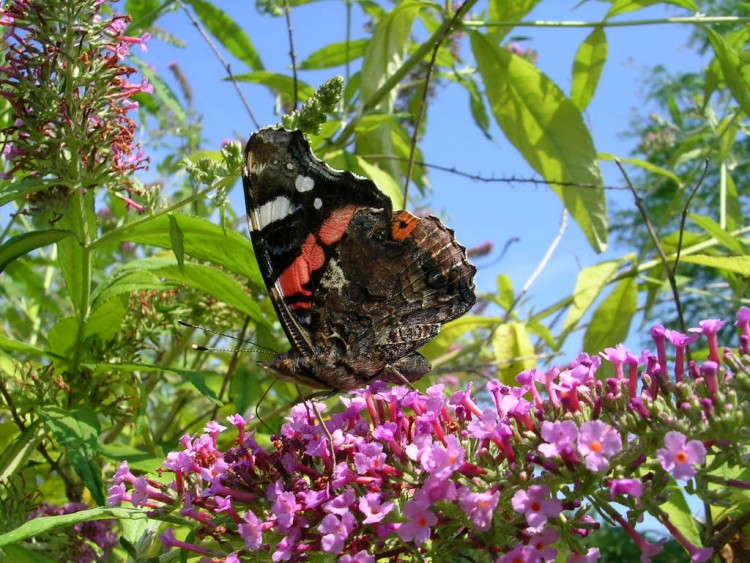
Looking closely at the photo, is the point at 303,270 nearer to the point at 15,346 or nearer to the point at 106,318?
the point at 106,318

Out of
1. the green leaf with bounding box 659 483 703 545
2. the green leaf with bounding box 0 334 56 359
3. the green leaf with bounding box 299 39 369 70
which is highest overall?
the green leaf with bounding box 299 39 369 70

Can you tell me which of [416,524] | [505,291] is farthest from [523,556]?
[505,291]

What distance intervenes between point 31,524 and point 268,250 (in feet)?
2.32

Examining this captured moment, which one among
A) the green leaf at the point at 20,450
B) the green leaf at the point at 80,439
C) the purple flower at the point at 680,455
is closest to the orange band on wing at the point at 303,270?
the green leaf at the point at 80,439

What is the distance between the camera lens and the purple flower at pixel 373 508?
1.09m

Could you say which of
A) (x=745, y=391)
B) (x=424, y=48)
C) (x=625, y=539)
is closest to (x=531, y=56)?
(x=424, y=48)

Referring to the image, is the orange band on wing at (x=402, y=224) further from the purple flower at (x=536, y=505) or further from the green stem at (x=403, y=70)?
the purple flower at (x=536, y=505)

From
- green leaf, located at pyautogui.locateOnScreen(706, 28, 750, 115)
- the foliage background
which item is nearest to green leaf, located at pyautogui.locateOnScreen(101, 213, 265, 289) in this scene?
the foliage background

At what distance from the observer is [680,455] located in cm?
97

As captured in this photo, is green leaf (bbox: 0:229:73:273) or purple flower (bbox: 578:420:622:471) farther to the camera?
green leaf (bbox: 0:229:73:273)

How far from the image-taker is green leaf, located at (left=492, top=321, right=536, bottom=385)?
7.34ft

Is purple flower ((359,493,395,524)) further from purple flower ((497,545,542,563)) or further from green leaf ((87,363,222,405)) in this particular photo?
green leaf ((87,363,222,405))

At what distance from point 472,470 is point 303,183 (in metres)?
0.79

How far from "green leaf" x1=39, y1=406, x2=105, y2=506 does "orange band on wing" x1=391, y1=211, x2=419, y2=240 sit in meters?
0.76
